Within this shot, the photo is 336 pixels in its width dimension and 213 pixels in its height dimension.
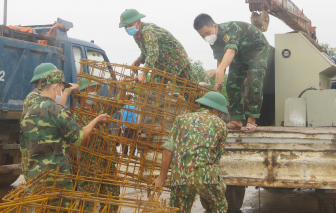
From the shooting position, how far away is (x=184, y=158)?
305cm

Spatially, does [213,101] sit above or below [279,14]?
below

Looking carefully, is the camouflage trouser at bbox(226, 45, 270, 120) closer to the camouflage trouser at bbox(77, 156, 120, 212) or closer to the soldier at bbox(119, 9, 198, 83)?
the soldier at bbox(119, 9, 198, 83)

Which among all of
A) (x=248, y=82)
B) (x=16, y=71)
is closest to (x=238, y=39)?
(x=248, y=82)

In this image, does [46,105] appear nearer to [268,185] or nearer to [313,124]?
[268,185]

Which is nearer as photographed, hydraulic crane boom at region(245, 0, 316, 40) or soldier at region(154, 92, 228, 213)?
soldier at region(154, 92, 228, 213)

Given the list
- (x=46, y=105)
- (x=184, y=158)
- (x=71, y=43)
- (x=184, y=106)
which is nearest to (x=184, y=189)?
(x=184, y=158)

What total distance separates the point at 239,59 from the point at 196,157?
2.22m

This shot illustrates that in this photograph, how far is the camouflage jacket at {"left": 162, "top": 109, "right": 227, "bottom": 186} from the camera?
2992 millimetres

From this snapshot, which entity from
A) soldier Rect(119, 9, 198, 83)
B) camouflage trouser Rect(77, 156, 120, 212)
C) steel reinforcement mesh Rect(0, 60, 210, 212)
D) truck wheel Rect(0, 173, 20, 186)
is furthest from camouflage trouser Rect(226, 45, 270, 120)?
truck wheel Rect(0, 173, 20, 186)

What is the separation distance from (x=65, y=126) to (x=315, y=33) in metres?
6.35

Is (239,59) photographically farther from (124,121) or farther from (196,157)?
(124,121)

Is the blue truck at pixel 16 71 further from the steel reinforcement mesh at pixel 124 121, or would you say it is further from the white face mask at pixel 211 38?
the white face mask at pixel 211 38

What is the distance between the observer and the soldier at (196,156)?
3.00 metres

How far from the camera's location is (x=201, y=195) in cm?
311
